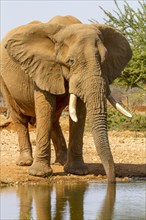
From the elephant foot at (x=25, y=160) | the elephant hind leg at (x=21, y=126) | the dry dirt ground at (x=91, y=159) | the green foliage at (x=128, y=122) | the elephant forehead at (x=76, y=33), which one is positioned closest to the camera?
the elephant forehead at (x=76, y=33)

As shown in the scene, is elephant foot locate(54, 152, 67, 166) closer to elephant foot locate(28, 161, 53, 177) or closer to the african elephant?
the african elephant

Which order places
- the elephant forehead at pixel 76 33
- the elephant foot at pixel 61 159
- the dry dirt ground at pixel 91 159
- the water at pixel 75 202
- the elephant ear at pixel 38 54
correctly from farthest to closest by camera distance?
the elephant foot at pixel 61 159, the dry dirt ground at pixel 91 159, the elephant ear at pixel 38 54, the elephant forehead at pixel 76 33, the water at pixel 75 202

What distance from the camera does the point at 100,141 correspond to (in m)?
12.7

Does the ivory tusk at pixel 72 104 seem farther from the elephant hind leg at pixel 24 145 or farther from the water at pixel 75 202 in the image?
the elephant hind leg at pixel 24 145

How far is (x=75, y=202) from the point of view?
1204cm

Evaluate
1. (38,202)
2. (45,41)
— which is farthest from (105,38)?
(38,202)

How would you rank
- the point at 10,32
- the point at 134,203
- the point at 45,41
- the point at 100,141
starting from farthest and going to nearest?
1. the point at 10,32
2. the point at 45,41
3. the point at 100,141
4. the point at 134,203

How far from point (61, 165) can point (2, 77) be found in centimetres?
174

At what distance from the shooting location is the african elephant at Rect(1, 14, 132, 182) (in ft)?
42.2

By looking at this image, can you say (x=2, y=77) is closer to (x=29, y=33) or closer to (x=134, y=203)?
(x=29, y=33)

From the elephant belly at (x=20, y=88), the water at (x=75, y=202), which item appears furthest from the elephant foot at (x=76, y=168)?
the elephant belly at (x=20, y=88)

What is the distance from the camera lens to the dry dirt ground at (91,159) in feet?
46.0

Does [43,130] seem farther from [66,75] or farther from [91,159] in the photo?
[91,159]

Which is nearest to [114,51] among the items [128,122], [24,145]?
[24,145]
